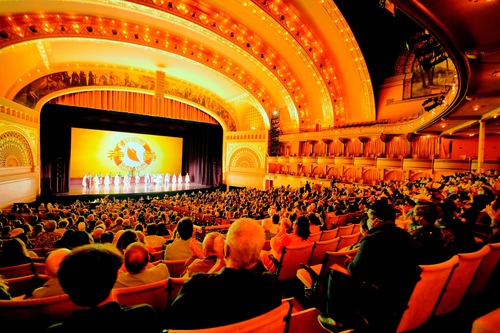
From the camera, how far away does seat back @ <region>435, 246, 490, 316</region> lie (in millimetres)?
2145

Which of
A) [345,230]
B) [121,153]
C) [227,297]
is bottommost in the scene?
[345,230]

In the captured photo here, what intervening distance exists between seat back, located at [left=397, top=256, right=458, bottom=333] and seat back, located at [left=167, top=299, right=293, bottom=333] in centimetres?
108

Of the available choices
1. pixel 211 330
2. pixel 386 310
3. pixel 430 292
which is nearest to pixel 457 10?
pixel 430 292

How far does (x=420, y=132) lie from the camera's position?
573 inches

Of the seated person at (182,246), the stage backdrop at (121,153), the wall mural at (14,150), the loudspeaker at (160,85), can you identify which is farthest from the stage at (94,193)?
the seated person at (182,246)

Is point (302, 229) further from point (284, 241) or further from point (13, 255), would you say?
point (13, 255)

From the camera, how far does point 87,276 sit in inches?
47.3

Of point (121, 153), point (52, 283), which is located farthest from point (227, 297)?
point (121, 153)

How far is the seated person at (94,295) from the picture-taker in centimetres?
114

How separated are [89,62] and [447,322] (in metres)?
21.1

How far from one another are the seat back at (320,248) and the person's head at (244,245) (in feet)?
6.92

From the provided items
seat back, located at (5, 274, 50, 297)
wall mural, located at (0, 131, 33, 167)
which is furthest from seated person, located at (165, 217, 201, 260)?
wall mural, located at (0, 131, 33, 167)

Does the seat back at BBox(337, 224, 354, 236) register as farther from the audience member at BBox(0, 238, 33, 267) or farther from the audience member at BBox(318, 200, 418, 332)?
the audience member at BBox(0, 238, 33, 267)

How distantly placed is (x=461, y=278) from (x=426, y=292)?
55cm
